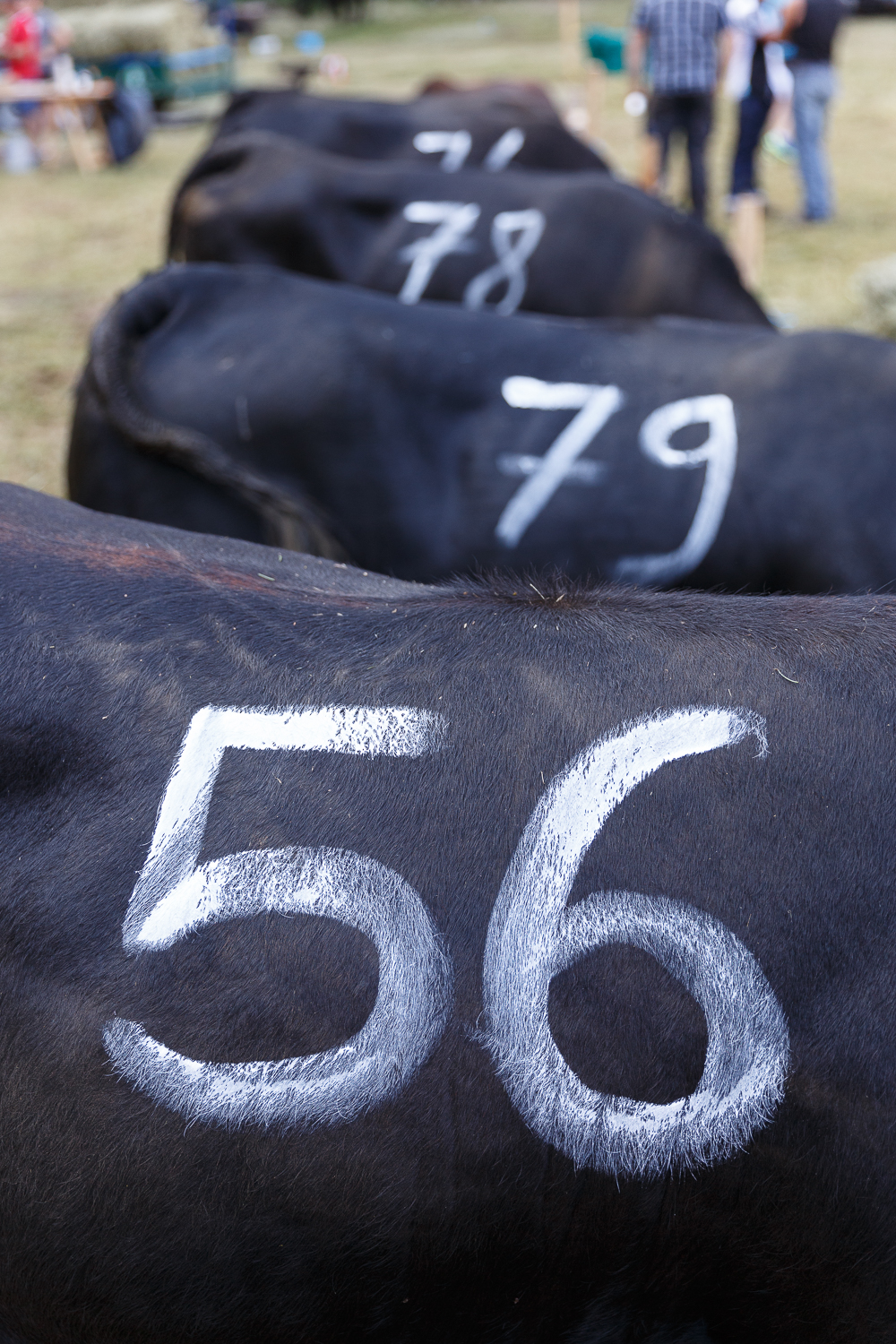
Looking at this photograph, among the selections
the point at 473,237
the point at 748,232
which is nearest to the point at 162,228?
the point at 748,232

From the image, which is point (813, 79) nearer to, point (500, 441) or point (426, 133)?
point (426, 133)

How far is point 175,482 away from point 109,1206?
1.91 m

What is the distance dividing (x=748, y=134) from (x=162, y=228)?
4.56 meters

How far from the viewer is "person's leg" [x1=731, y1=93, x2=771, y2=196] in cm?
727

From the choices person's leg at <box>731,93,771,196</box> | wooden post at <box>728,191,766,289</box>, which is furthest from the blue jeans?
wooden post at <box>728,191,766,289</box>

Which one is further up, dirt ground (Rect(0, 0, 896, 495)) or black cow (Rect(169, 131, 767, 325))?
black cow (Rect(169, 131, 767, 325))

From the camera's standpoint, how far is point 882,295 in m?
5.66

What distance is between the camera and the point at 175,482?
9.19ft

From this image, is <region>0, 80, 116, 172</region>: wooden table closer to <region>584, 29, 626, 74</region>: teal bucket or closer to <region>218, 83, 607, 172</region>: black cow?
<region>584, 29, 626, 74</region>: teal bucket

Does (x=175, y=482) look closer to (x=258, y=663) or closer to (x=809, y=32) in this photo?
(x=258, y=663)

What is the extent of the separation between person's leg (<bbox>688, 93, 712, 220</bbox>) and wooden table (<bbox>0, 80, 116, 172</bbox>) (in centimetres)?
704

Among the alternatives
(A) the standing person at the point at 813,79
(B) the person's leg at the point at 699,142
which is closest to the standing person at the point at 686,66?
(B) the person's leg at the point at 699,142

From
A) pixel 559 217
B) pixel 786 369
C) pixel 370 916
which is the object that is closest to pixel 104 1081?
pixel 370 916

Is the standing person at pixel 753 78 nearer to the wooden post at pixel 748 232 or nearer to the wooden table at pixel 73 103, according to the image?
the wooden post at pixel 748 232
